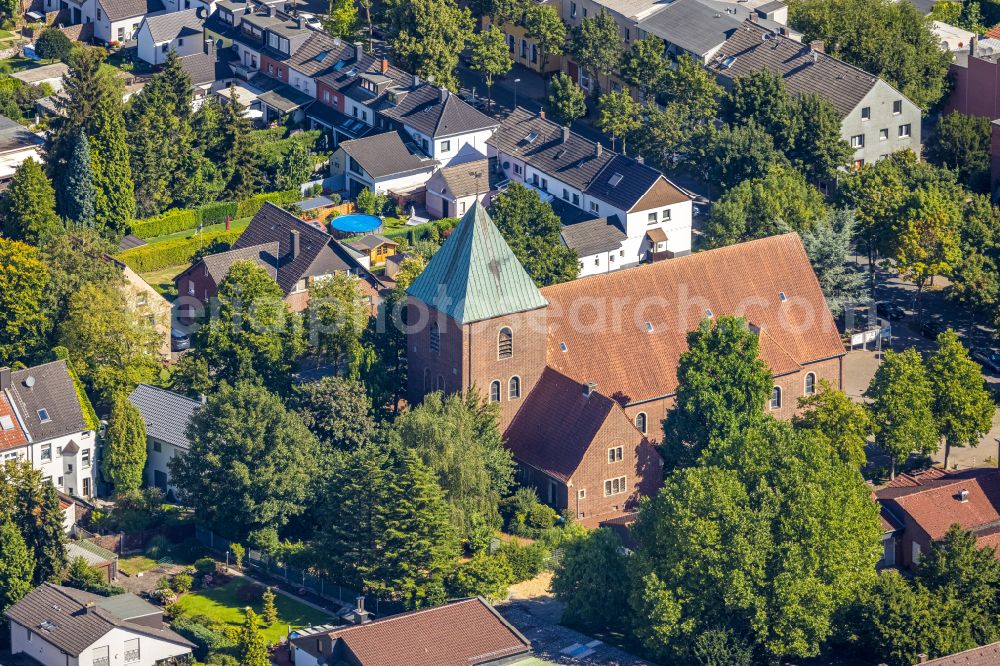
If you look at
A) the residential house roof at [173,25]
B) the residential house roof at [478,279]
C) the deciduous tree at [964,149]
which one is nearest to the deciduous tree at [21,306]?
the residential house roof at [478,279]

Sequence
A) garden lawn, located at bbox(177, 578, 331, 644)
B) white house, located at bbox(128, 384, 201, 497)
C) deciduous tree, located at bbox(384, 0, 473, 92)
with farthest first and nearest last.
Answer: deciduous tree, located at bbox(384, 0, 473, 92), white house, located at bbox(128, 384, 201, 497), garden lawn, located at bbox(177, 578, 331, 644)

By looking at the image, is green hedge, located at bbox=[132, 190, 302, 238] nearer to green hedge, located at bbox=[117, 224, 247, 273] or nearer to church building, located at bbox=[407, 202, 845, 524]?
green hedge, located at bbox=[117, 224, 247, 273]

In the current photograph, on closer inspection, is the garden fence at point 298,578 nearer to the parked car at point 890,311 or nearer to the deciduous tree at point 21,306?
the deciduous tree at point 21,306

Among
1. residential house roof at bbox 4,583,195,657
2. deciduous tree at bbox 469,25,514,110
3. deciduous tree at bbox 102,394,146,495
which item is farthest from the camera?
deciduous tree at bbox 469,25,514,110

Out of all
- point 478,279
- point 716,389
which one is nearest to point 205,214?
point 478,279

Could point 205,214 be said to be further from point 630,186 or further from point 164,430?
point 164,430

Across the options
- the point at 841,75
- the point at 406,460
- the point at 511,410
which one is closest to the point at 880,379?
the point at 511,410

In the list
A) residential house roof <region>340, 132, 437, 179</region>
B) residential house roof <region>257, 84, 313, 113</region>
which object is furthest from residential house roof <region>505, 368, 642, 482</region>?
residential house roof <region>257, 84, 313, 113</region>
